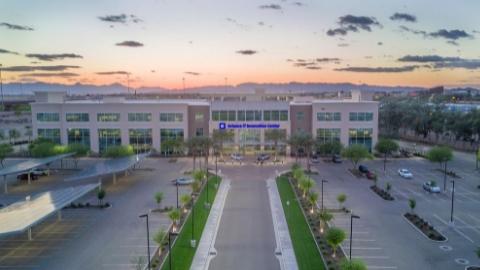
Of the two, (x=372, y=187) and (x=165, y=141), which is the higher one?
(x=165, y=141)

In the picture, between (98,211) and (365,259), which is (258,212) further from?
(98,211)

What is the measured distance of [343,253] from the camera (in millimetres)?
28719

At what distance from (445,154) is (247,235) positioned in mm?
38985

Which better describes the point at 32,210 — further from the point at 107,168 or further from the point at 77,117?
the point at 77,117

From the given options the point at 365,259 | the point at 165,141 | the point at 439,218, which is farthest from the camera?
the point at 165,141

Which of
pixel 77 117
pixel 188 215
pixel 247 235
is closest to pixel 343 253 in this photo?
pixel 247 235

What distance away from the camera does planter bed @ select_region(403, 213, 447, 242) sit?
103 feet

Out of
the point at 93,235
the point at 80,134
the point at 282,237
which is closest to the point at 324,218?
the point at 282,237

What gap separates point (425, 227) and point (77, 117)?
6945 cm

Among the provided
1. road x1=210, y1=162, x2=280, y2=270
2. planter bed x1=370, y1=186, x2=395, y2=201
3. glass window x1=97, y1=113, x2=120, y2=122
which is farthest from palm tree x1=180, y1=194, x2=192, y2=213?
glass window x1=97, y1=113, x2=120, y2=122

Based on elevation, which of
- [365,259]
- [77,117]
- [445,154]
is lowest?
[365,259]

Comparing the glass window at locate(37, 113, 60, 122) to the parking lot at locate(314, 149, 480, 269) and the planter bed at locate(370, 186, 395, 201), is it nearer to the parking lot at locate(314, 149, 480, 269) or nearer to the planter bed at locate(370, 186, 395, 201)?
the parking lot at locate(314, 149, 480, 269)

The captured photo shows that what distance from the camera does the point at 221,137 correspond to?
2938 inches

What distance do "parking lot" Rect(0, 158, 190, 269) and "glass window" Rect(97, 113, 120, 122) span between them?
101ft
